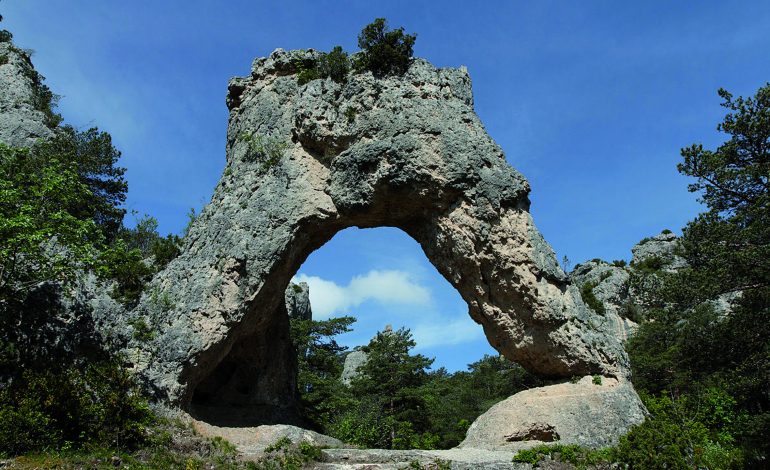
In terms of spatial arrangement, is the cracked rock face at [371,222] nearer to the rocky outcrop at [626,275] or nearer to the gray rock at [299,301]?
the rocky outcrop at [626,275]

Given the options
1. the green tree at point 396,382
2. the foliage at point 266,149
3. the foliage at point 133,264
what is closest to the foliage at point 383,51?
the foliage at point 266,149

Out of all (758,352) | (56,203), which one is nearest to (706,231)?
→ (758,352)

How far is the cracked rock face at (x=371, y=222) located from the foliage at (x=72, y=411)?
159 cm

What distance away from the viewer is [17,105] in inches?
1093

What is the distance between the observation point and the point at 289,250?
18.2 meters

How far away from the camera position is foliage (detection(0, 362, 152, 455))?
12.3m

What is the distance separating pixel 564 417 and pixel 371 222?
9150 millimetres

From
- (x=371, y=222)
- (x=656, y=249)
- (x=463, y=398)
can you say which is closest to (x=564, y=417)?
(x=371, y=222)

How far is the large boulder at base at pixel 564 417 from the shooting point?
15.5m

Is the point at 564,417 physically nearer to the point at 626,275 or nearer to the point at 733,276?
the point at 733,276

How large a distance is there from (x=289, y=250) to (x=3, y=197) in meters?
8.05

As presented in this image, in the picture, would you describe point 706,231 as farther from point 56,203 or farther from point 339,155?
point 56,203

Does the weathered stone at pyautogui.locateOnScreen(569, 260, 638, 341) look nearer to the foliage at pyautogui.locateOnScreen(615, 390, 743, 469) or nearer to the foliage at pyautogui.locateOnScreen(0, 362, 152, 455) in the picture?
the foliage at pyautogui.locateOnScreen(615, 390, 743, 469)

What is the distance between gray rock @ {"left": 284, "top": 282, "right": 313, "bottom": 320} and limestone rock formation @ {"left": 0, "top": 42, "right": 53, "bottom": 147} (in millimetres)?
23519
